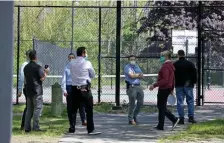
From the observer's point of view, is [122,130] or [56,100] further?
[56,100]

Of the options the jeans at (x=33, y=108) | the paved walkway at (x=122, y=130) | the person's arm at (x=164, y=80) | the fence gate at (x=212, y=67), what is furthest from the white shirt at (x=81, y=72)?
the fence gate at (x=212, y=67)

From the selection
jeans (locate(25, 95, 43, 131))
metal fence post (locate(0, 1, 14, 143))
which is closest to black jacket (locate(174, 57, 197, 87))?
jeans (locate(25, 95, 43, 131))

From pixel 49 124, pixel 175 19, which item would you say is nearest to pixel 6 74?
pixel 49 124

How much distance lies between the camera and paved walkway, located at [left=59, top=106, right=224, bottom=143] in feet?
31.3

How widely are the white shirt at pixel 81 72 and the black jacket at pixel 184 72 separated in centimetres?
307

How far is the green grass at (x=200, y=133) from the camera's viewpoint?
32.1 ft

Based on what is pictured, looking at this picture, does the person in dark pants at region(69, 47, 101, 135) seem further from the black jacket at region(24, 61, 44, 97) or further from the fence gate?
the fence gate

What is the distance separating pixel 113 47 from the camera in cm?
1803

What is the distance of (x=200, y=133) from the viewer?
34.2 feet

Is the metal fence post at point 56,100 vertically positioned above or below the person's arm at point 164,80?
below

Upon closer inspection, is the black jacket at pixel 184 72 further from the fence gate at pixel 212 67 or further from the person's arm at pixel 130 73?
the fence gate at pixel 212 67

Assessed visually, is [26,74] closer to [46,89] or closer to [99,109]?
[99,109]

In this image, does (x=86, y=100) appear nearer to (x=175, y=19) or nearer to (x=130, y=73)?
(x=130, y=73)

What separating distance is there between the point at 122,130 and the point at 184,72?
2.45 meters
